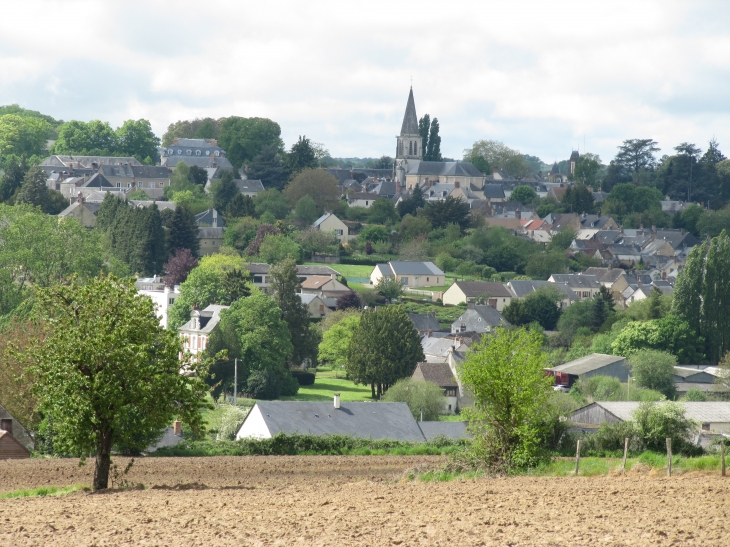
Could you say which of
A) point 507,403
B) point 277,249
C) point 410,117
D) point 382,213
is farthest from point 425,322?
point 410,117

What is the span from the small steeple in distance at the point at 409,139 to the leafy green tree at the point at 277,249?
176 ft

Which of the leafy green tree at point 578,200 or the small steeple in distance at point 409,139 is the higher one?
the small steeple in distance at point 409,139

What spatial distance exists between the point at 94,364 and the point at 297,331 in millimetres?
43609

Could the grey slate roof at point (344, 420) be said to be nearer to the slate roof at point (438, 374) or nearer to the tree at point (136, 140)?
the slate roof at point (438, 374)

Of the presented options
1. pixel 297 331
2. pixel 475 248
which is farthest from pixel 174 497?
pixel 475 248

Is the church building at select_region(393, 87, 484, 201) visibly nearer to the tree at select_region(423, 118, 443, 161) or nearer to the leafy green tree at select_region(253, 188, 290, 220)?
the tree at select_region(423, 118, 443, 161)

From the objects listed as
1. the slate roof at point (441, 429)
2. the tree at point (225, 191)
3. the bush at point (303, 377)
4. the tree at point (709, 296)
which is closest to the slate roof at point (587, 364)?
the tree at point (709, 296)

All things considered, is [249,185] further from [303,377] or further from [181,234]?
[303,377]

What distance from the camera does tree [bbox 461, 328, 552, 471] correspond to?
23.2 m

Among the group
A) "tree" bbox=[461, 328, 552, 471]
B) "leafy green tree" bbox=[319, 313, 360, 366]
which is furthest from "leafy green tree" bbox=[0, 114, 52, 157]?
"tree" bbox=[461, 328, 552, 471]

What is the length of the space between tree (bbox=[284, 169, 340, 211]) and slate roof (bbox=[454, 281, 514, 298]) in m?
26.8

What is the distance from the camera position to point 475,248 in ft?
318

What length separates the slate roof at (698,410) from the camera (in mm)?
→ 39906

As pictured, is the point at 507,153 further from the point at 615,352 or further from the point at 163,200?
the point at 615,352
